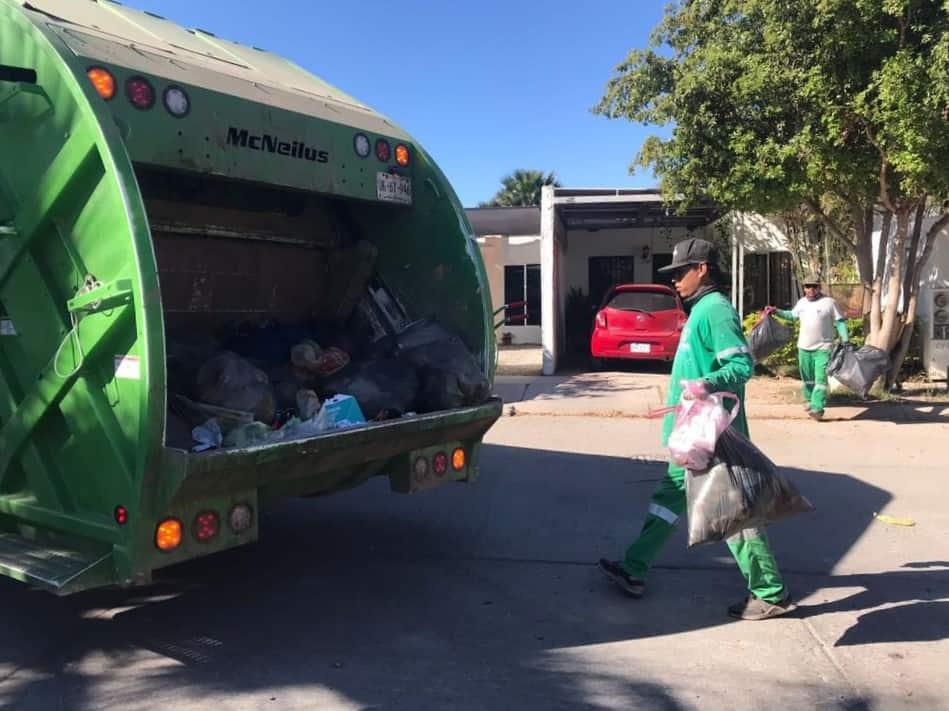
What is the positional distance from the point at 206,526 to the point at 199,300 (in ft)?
6.50

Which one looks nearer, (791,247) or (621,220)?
(791,247)

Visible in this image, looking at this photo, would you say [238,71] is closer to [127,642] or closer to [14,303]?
[14,303]

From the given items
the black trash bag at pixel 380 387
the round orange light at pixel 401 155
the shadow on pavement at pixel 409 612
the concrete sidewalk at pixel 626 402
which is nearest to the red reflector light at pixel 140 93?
the round orange light at pixel 401 155

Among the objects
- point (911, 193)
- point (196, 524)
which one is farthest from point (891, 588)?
point (911, 193)

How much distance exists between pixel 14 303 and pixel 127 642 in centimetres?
157

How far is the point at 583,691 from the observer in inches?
129

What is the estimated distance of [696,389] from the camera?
11.8ft

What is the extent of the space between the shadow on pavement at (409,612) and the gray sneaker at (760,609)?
106 millimetres

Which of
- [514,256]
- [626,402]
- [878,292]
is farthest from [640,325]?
[514,256]

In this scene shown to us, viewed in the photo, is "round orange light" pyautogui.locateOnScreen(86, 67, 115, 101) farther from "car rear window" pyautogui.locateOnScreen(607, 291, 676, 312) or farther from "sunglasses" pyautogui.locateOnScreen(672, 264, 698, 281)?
"car rear window" pyautogui.locateOnScreen(607, 291, 676, 312)

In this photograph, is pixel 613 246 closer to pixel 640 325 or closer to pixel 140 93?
pixel 640 325

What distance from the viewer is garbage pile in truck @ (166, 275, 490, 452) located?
3.62 meters

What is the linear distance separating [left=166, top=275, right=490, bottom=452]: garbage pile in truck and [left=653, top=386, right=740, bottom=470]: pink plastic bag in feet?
Result: 4.14

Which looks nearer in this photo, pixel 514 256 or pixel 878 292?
pixel 878 292
